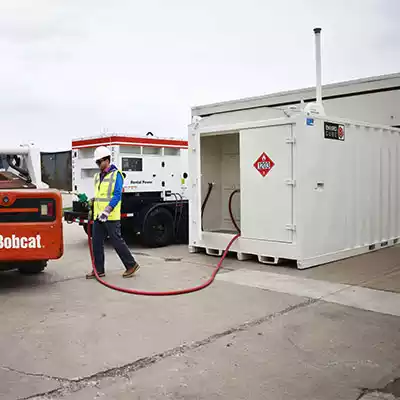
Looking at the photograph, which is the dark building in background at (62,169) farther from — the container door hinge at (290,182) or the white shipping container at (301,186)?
the container door hinge at (290,182)

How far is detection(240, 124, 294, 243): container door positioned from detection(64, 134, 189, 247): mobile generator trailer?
260cm

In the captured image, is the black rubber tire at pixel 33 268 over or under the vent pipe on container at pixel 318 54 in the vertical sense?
under

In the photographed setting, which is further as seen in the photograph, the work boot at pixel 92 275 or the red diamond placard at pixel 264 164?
the red diamond placard at pixel 264 164

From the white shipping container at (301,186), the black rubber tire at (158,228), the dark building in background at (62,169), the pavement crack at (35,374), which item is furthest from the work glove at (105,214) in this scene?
the dark building in background at (62,169)


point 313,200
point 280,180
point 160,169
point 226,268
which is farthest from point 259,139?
point 160,169

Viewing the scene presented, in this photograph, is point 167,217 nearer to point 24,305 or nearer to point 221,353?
point 24,305

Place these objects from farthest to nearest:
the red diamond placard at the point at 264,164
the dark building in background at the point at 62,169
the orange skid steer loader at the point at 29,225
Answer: the dark building in background at the point at 62,169 → the red diamond placard at the point at 264,164 → the orange skid steer loader at the point at 29,225

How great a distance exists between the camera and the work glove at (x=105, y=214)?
7.24m

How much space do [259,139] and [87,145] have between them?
4109 mm

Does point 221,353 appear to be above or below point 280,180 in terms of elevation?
below

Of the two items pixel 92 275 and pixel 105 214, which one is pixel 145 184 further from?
pixel 105 214

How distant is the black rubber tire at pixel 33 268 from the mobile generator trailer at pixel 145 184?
2.35 metres

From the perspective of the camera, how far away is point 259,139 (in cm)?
856

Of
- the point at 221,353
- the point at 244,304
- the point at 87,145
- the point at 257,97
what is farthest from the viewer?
the point at 257,97
